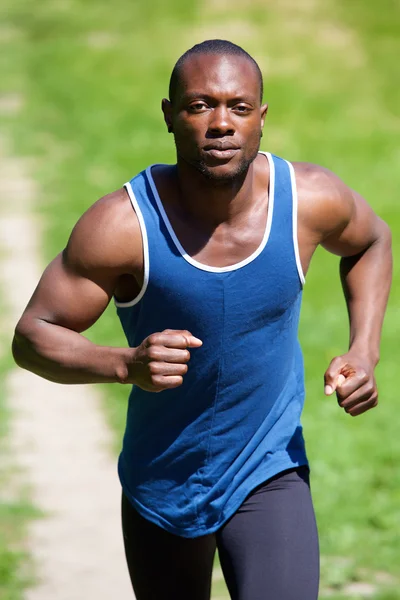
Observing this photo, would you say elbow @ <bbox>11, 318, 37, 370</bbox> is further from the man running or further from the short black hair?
the short black hair

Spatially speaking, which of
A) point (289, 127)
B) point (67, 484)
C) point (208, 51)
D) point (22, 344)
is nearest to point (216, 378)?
point (22, 344)

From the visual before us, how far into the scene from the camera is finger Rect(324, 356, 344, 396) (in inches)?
128

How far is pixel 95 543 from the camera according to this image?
573 centimetres

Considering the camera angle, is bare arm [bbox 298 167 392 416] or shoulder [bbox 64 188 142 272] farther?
bare arm [bbox 298 167 392 416]

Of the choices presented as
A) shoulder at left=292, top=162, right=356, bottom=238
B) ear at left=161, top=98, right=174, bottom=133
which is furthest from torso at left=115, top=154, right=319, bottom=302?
ear at left=161, top=98, right=174, bottom=133

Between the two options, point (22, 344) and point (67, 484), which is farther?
point (67, 484)

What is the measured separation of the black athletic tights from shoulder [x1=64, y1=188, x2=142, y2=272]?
30.2 inches

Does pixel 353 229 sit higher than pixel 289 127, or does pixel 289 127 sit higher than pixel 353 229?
pixel 289 127

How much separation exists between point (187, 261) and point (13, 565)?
2625 millimetres

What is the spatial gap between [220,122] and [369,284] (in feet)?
2.86

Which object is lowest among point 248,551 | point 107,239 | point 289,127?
point 248,551

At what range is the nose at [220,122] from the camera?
312 centimetres

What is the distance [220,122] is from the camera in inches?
123

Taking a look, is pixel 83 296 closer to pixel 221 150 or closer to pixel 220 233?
pixel 220 233
